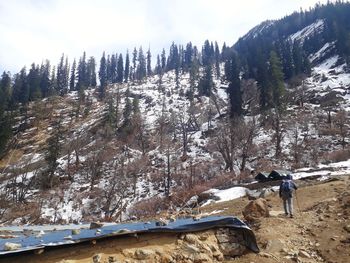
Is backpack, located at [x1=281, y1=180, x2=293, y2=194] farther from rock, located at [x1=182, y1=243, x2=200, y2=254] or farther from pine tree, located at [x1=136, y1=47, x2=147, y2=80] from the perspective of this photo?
pine tree, located at [x1=136, y1=47, x2=147, y2=80]

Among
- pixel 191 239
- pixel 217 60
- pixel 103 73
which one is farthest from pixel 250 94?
pixel 191 239

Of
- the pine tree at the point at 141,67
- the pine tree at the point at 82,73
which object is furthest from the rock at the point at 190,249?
the pine tree at the point at 141,67

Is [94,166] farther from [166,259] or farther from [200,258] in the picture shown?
[166,259]

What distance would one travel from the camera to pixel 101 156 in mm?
53750

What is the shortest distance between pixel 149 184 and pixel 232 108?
28570 millimetres

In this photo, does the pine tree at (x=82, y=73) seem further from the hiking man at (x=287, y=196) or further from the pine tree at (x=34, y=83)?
the hiking man at (x=287, y=196)

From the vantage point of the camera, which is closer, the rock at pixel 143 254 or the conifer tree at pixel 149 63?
the rock at pixel 143 254

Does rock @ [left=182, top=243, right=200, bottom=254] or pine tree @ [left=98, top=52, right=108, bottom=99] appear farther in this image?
pine tree @ [left=98, top=52, right=108, bottom=99]

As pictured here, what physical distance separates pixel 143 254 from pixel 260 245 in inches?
153

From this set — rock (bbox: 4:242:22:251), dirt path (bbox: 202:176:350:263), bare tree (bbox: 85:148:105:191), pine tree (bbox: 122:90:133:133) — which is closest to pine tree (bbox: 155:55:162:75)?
pine tree (bbox: 122:90:133:133)

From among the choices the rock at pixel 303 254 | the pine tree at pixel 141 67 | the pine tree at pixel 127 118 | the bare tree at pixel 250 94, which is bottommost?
the rock at pixel 303 254

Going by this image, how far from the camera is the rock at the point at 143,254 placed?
31.7 feet

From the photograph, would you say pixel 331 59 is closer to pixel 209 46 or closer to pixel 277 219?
pixel 209 46

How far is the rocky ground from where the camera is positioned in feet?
30.8
